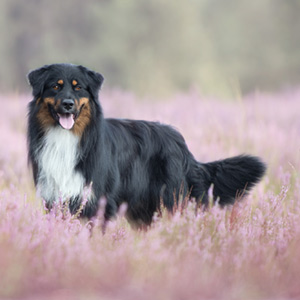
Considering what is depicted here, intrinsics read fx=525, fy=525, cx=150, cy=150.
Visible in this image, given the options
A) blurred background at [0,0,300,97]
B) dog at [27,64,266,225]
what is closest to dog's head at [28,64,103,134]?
dog at [27,64,266,225]

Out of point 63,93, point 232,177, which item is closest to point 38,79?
point 63,93

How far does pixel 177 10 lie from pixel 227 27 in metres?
7.23

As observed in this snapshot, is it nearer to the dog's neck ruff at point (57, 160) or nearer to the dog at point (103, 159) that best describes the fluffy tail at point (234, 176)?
the dog at point (103, 159)

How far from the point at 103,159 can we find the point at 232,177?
1.37 metres

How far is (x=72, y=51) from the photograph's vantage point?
23.5m

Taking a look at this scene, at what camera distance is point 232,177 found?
5.32 m

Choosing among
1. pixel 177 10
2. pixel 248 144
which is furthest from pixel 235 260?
pixel 177 10

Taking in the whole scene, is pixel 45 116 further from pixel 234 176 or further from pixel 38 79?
pixel 234 176

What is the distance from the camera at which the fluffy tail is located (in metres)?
5.26

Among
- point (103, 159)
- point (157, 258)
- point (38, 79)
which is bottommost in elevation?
point (157, 258)

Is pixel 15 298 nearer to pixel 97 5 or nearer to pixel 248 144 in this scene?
pixel 248 144

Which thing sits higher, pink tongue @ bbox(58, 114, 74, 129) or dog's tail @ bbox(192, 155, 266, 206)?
pink tongue @ bbox(58, 114, 74, 129)

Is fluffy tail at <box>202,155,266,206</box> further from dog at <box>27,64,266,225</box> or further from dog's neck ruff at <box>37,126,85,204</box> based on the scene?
dog's neck ruff at <box>37,126,85,204</box>

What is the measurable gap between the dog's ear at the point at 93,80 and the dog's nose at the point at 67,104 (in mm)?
335
